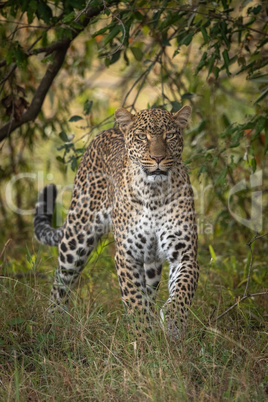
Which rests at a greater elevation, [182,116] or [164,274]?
[182,116]

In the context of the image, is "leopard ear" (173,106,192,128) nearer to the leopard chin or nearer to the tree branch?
the leopard chin

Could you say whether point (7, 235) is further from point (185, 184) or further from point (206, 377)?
point (206, 377)

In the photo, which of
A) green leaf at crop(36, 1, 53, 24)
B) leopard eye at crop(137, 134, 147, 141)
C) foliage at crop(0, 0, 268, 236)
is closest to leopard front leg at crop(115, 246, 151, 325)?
leopard eye at crop(137, 134, 147, 141)

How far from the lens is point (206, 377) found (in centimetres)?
338

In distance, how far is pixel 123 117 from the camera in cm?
464

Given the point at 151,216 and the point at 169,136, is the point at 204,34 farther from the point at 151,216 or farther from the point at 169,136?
the point at 151,216

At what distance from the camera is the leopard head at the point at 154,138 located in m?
4.28

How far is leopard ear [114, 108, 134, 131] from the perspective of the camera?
4.61 metres

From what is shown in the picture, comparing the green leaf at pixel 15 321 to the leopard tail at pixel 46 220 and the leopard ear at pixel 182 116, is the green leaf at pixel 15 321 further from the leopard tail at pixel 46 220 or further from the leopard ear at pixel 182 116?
the leopard ear at pixel 182 116

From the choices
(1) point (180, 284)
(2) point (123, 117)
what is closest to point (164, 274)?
(1) point (180, 284)

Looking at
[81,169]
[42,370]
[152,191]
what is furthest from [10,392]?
[81,169]

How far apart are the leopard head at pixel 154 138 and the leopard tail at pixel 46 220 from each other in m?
1.30

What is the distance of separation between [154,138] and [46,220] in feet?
6.21

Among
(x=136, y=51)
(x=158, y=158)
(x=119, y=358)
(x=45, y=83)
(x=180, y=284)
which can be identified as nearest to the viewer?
(x=119, y=358)
